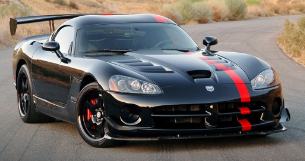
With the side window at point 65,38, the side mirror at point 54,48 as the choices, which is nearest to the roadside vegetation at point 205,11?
the side window at point 65,38

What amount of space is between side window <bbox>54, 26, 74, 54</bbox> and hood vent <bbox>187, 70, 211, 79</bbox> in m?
1.88

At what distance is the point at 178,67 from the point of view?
241 inches

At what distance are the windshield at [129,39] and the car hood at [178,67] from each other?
0.44 metres

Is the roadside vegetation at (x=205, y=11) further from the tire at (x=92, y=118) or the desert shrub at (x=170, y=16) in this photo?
the tire at (x=92, y=118)

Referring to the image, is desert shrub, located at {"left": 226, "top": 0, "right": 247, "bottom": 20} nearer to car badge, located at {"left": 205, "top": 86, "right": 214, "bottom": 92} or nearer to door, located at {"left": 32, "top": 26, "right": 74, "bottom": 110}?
door, located at {"left": 32, "top": 26, "right": 74, "bottom": 110}

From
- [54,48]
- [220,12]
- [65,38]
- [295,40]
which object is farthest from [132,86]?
[220,12]

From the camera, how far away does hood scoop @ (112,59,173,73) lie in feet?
19.7

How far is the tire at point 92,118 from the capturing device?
592cm

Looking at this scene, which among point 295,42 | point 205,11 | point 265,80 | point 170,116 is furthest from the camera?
point 205,11

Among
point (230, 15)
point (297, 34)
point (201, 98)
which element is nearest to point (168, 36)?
point (201, 98)

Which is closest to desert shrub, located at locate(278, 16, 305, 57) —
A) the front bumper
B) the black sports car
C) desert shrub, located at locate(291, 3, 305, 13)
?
the black sports car

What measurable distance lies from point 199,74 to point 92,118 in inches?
45.3

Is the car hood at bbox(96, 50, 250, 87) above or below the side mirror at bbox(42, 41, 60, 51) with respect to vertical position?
above

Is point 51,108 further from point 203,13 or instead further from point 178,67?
point 203,13
